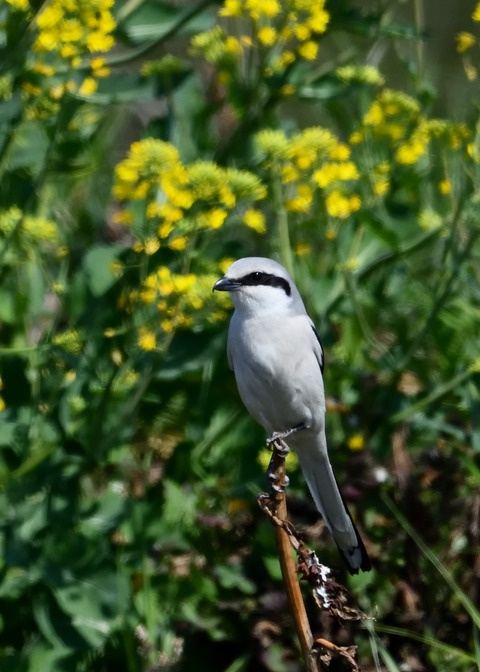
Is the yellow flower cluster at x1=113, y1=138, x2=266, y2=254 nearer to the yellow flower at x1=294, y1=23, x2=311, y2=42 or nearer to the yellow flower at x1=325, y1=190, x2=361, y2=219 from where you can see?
the yellow flower at x1=325, y1=190, x2=361, y2=219

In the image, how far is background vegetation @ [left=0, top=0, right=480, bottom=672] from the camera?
Result: 3.50m

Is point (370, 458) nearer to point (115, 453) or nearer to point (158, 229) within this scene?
point (115, 453)

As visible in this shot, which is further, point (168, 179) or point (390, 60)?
point (390, 60)

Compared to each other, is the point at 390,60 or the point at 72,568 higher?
the point at 72,568

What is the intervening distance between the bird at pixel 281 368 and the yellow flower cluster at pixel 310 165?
0.44 meters

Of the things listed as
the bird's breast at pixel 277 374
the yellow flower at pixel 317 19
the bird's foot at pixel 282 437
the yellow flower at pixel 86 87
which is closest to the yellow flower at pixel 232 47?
the yellow flower at pixel 317 19

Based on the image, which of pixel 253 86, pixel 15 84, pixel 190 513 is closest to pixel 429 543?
pixel 190 513

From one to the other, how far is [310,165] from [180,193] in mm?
612

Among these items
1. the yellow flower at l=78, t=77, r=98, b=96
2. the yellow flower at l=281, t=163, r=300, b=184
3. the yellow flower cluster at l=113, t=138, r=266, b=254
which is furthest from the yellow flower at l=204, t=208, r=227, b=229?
the yellow flower at l=78, t=77, r=98, b=96

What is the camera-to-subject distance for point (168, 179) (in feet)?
10.8

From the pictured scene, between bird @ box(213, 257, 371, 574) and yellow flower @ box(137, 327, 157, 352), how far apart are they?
0.23 m

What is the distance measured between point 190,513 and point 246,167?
120 centimetres

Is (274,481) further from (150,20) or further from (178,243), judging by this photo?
(150,20)

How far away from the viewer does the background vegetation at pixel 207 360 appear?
3.50 metres
